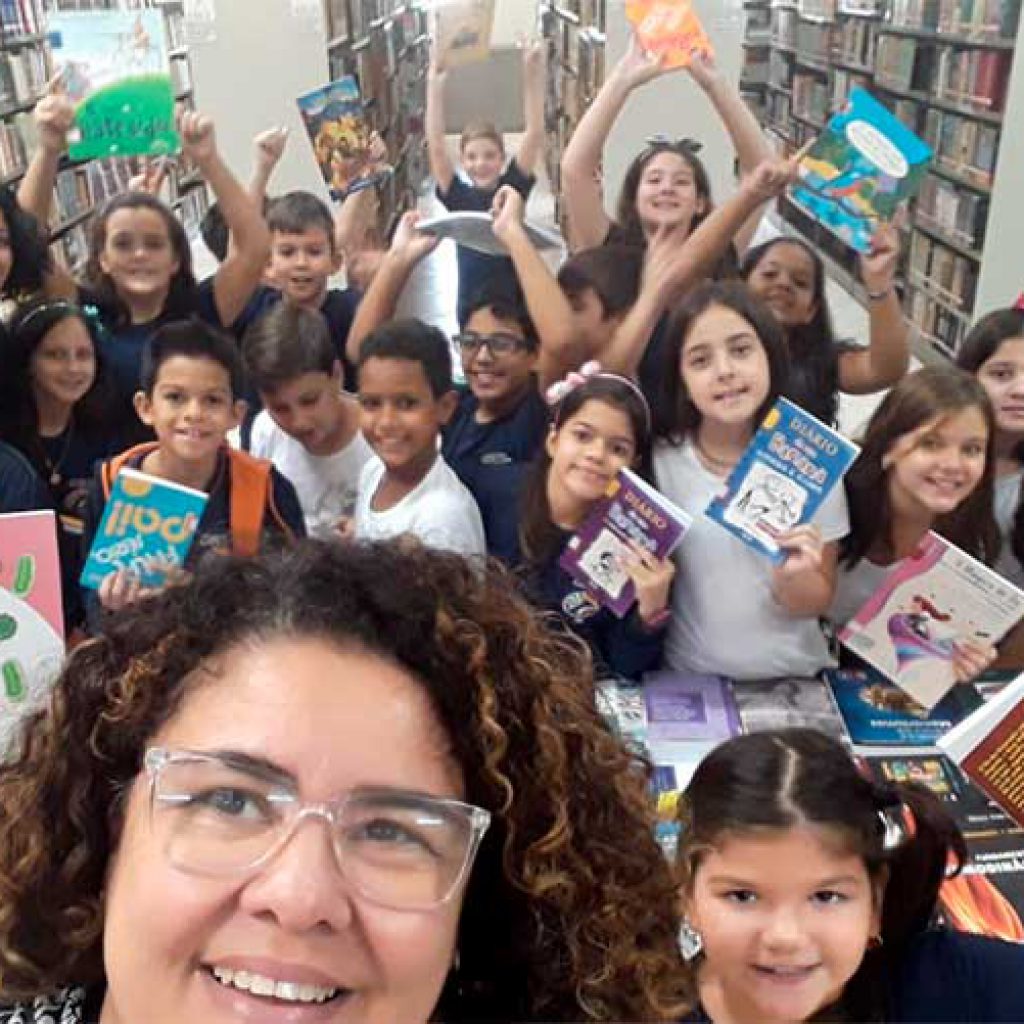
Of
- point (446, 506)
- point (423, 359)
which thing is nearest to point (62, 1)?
point (423, 359)

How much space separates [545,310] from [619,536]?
88cm

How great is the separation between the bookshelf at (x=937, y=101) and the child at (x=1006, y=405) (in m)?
2.96

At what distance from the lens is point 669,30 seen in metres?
2.95

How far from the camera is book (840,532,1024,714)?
173cm

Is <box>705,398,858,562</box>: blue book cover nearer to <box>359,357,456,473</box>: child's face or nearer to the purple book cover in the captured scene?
the purple book cover

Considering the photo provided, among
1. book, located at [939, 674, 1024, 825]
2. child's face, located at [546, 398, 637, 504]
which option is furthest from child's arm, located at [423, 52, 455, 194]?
book, located at [939, 674, 1024, 825]

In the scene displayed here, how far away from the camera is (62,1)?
5.49 m

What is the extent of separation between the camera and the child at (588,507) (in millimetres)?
1918

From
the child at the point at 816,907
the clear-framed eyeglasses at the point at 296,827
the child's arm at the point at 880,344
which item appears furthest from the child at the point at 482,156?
the clear-framed eyeglasses at the point at 296,827

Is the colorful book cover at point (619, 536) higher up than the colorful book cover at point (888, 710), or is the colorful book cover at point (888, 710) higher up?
the colorful book cover at point (619, 536)

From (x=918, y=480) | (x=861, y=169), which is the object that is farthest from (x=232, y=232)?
(x=918, y=480)

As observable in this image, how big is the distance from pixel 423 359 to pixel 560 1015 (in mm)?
1545

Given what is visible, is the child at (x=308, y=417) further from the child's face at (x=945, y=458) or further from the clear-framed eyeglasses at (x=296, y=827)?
the clear-framed eyeglasses at (x=296, y=827)

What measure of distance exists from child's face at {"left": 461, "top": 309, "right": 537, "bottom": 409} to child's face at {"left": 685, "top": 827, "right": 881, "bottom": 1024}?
1413mm
